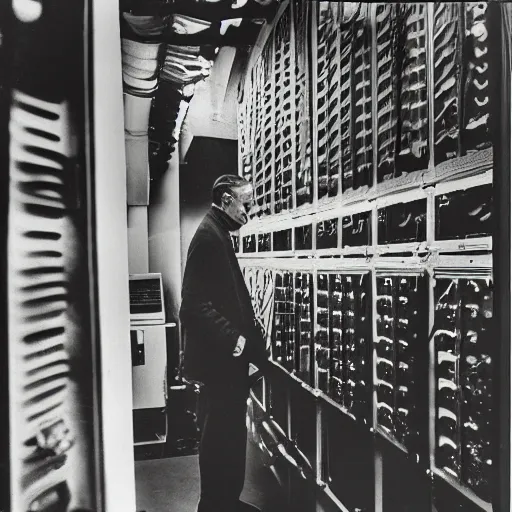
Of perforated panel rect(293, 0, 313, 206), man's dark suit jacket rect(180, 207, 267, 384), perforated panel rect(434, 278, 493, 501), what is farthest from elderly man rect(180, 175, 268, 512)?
perforated panel rect(434, 278, 493, 501)

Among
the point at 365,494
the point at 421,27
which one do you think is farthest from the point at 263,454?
the point at 421,27

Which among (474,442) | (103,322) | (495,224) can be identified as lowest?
(474,442)

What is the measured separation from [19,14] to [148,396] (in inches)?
28.7

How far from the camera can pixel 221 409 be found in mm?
928

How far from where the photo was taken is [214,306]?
3.04 feet

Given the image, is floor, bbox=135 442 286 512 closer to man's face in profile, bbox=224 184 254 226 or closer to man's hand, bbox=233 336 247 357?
man's hand, bbox=233 336 247 357

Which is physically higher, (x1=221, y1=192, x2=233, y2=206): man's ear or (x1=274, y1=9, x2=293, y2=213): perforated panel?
(x1=274, y1=9, x2=293, y2=213): perforated panel

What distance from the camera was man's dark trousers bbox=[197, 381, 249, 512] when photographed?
3.02ft

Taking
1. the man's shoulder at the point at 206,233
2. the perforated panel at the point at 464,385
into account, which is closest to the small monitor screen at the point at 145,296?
the man's shoulder at the point at 206,233

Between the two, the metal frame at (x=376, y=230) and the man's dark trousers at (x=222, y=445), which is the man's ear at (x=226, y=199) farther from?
the man's dark trousers at (x=222, y=445)

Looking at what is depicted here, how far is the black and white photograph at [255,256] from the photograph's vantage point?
884 mm

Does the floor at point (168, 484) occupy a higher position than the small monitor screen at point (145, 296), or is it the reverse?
the small monitor screen at point (145, 296)

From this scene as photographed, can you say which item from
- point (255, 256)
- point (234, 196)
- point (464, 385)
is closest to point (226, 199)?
point (234, 196)

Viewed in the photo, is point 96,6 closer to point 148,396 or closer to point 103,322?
point 103,322
